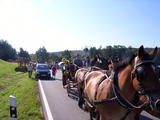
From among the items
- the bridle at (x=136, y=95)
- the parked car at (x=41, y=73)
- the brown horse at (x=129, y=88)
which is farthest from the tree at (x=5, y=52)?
the bridle at (x=136, y=95)

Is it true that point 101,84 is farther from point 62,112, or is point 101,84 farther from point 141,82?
point 62,112

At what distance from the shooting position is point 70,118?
28.0 ft

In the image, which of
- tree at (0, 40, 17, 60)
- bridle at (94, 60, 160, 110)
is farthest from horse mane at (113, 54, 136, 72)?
tree at (0, 40, 17, 60)

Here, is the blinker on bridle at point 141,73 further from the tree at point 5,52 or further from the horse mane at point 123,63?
the tree at point 5,52

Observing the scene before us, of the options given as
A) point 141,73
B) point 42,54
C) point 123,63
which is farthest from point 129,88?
point 42,54

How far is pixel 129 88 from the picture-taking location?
420 centimetres

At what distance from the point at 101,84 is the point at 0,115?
543cm

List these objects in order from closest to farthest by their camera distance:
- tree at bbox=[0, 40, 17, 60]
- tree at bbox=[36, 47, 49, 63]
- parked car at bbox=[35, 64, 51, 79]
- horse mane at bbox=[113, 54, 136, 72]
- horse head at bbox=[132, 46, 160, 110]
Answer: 1. horse head at bbox=[132, 46, 160, 110]
2. horse mane at bbox=[113, 54, 136, 72]
3. parked car at bbox=[35, 64, 51, 79]
4. tree at bbox=[36, 47, 49, 63]
5. tree at bbox=[0, 40, 17, 60]

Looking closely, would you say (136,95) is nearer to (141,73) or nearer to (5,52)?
(141,73)

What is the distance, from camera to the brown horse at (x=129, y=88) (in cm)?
360

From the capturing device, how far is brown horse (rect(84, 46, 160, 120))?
3600 millimetres

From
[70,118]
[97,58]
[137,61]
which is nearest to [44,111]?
[70,118]

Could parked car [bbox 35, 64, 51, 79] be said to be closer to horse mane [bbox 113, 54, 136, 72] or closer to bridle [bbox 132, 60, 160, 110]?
horse mane [bbox 113, 54, 136, 72]

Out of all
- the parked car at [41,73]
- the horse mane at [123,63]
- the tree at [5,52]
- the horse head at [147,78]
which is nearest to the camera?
the horse head at [147,78]
